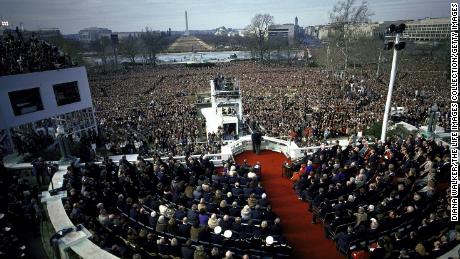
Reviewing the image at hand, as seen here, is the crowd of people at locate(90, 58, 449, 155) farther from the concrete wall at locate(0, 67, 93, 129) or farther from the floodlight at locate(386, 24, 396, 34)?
the floodlight at locate(386, 24, 396, 34)

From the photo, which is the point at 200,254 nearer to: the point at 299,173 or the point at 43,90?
the point at 299,173

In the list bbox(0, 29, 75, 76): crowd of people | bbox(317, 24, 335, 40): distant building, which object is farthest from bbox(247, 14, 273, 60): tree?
bbox(0, 29, 75, 76): crowd of people

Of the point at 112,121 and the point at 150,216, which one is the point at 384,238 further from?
the point at 112,121

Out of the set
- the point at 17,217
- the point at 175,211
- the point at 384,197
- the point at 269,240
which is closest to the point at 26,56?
the point at 17,217

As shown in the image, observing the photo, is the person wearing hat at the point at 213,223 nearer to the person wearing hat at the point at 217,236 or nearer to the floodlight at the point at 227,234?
the person wearing hat at the point at 217,236

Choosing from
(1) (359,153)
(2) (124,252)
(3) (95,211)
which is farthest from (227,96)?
(2) (124,252)

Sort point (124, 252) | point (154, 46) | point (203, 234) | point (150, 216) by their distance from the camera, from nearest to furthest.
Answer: point (124, 252) → point (203, 234) → point (150, 216) → point (154, 46)
